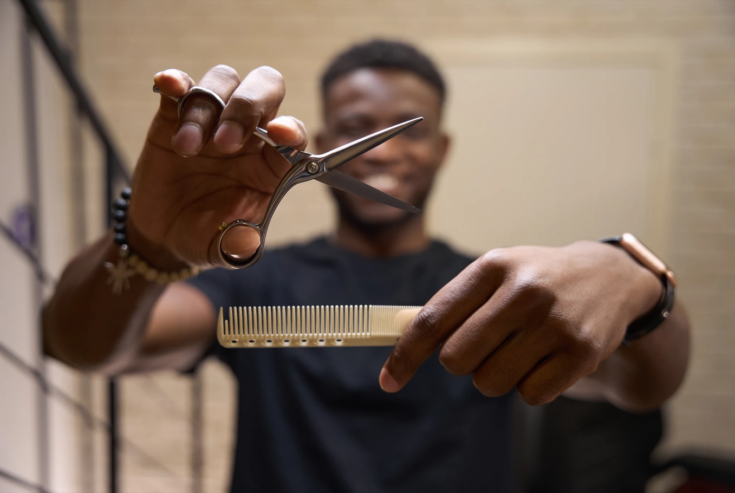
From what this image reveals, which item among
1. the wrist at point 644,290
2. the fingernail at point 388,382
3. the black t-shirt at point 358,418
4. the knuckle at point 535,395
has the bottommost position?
the black t-shirt at point 358,418

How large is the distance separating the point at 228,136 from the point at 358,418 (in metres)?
0.52

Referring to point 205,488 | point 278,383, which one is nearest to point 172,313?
point 278,383

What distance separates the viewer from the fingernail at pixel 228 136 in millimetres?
396

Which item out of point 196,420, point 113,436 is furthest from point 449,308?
point 196,420

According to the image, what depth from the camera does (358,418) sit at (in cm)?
77

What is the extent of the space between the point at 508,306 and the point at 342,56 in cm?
70

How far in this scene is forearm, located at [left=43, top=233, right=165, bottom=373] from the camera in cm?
58

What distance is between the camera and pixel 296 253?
0.98m

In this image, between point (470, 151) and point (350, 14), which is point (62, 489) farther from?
point (350, 14)

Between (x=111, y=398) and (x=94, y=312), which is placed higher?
(x=94, y=312)

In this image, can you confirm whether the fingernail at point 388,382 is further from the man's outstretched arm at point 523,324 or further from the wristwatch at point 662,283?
the wristwatch at point 662,283

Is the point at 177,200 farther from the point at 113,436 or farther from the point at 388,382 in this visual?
the point at 113,436

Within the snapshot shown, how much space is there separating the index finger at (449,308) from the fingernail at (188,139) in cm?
23

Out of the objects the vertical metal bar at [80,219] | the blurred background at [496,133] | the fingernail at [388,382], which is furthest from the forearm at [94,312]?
the vertical metal bar at [80,219]
